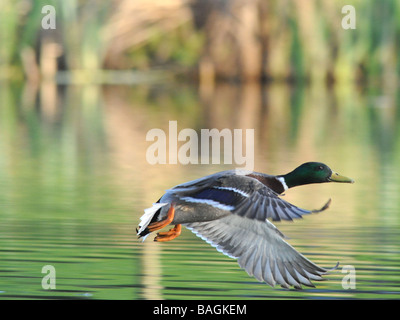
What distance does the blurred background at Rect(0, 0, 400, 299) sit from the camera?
25.6 ft

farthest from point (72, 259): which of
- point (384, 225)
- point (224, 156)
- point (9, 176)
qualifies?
point (224, 156)

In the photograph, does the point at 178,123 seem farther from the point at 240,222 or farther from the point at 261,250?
the point at 261,250

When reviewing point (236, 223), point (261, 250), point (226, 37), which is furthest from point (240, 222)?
point (226, 37)

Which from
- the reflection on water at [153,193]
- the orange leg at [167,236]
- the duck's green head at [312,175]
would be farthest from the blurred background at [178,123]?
the duck's green head at [312,175]

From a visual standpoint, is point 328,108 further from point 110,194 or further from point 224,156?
point 110,194

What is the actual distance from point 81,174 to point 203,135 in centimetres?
514

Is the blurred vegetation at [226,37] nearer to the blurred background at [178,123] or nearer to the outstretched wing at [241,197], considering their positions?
the blurred background at [178,123]

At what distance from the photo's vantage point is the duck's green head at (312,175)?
7996 mm

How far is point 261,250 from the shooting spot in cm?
735

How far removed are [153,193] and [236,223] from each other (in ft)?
13.7

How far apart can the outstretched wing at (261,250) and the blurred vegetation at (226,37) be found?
19.6 m
